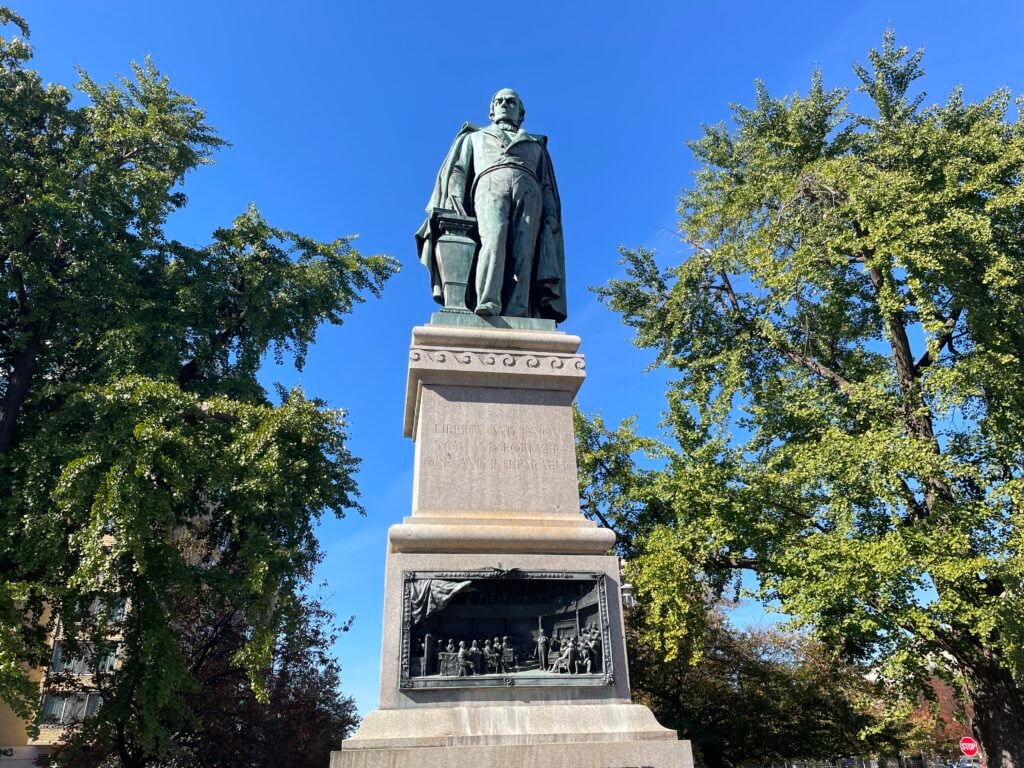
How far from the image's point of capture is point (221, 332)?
19500 mm

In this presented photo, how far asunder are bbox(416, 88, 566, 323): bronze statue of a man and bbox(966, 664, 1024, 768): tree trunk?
38.3 ft

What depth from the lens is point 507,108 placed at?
28.2ft

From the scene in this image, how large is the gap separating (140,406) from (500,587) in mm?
Answer: 10918

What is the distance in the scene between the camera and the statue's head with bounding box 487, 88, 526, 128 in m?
8.59

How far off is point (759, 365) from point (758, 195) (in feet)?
14.2

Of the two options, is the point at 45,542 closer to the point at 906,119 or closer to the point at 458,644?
the point at 458,644

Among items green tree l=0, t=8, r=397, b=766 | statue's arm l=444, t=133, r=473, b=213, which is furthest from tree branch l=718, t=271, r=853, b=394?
statue's arm l=444, t=133, r=473, b=213

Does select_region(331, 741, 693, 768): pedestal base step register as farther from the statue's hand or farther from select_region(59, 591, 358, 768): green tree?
select_region(59, 591, 358, 768): green tree

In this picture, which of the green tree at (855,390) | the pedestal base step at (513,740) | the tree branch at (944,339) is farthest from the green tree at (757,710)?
the pedestal base step at (513,740)

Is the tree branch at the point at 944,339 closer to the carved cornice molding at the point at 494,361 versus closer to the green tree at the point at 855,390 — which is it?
the green tree at the point at 855,390

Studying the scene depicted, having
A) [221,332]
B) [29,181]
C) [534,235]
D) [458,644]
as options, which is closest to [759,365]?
[534,235]

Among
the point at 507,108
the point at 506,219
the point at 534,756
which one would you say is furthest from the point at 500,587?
the point at 507,108

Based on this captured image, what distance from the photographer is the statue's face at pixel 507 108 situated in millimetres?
8586

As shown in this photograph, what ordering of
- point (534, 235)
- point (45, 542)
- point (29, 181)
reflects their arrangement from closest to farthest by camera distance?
point (534, 235) < point (45, 542) < point (29, 181)
